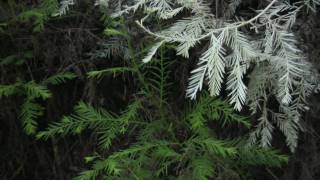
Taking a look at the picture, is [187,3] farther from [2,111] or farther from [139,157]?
[2,111]

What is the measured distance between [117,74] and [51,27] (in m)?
0.39

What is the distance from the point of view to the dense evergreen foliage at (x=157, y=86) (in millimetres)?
1682

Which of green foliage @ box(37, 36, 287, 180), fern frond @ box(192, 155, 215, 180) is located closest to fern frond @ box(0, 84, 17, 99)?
green foliage @ box(37, 36, 287, 180)

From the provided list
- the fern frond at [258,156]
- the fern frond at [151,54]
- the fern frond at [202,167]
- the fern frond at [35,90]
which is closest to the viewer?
the fern frond at [151,54]

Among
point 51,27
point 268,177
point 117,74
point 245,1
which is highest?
point 245,1

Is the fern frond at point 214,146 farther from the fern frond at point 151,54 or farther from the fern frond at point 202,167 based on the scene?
the fern frond at point 151,54

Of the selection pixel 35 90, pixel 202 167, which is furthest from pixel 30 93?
pixel 202 167

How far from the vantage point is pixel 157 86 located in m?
2.07

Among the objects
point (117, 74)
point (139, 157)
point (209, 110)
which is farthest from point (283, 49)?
point (117, 74)

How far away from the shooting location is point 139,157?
5.71 ft

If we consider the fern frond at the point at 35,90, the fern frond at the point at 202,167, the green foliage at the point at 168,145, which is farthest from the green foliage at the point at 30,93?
the fern frond at the point at 202,167

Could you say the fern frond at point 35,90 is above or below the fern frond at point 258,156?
above

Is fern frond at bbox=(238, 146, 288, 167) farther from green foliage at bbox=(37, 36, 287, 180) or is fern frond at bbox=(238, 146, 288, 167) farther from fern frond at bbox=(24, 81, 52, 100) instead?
fern frond at bbox=(24, 81, 52, 100)

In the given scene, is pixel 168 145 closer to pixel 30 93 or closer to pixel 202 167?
pixel 202 167
